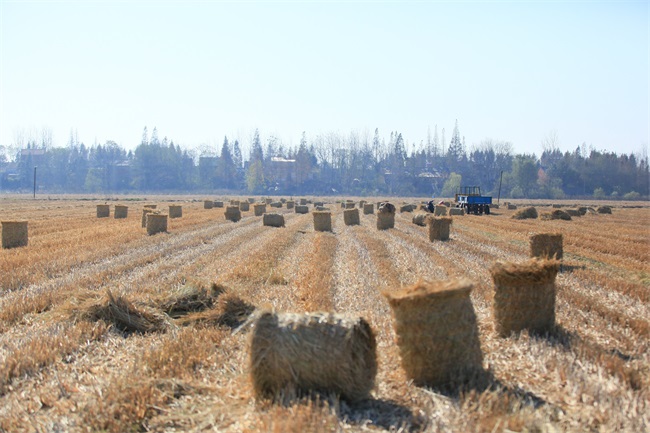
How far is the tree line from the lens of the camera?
140875 millimetres

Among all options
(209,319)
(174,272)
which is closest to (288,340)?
(209,319)

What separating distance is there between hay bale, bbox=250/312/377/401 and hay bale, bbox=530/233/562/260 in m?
11.1

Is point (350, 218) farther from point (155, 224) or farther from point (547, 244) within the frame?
point (547, 244)

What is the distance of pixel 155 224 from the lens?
25875 mm

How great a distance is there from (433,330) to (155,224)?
21.5 m

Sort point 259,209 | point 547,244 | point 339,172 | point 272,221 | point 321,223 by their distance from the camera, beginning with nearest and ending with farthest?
point 547,244
point 321,223
point 272,221
point 259,209
point 339,172

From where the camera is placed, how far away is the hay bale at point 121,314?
9180mm

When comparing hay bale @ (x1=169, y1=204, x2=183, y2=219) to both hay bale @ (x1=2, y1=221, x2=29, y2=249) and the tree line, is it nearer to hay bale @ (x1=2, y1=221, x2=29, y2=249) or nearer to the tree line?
hay bale @ (x1=2, y1=221, x2=29, y2=249)

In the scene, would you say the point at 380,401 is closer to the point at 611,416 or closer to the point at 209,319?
the point at 611,416

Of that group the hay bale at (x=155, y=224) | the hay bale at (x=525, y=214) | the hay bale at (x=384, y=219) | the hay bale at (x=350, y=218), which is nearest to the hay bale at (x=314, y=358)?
the hay bale at (x=155, y=224)

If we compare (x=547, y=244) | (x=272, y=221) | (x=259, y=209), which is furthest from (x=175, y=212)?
(x=547, y=244)

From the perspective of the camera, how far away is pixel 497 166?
166 metres

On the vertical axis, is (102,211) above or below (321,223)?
below

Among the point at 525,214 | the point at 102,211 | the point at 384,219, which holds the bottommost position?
the point at 102,211
